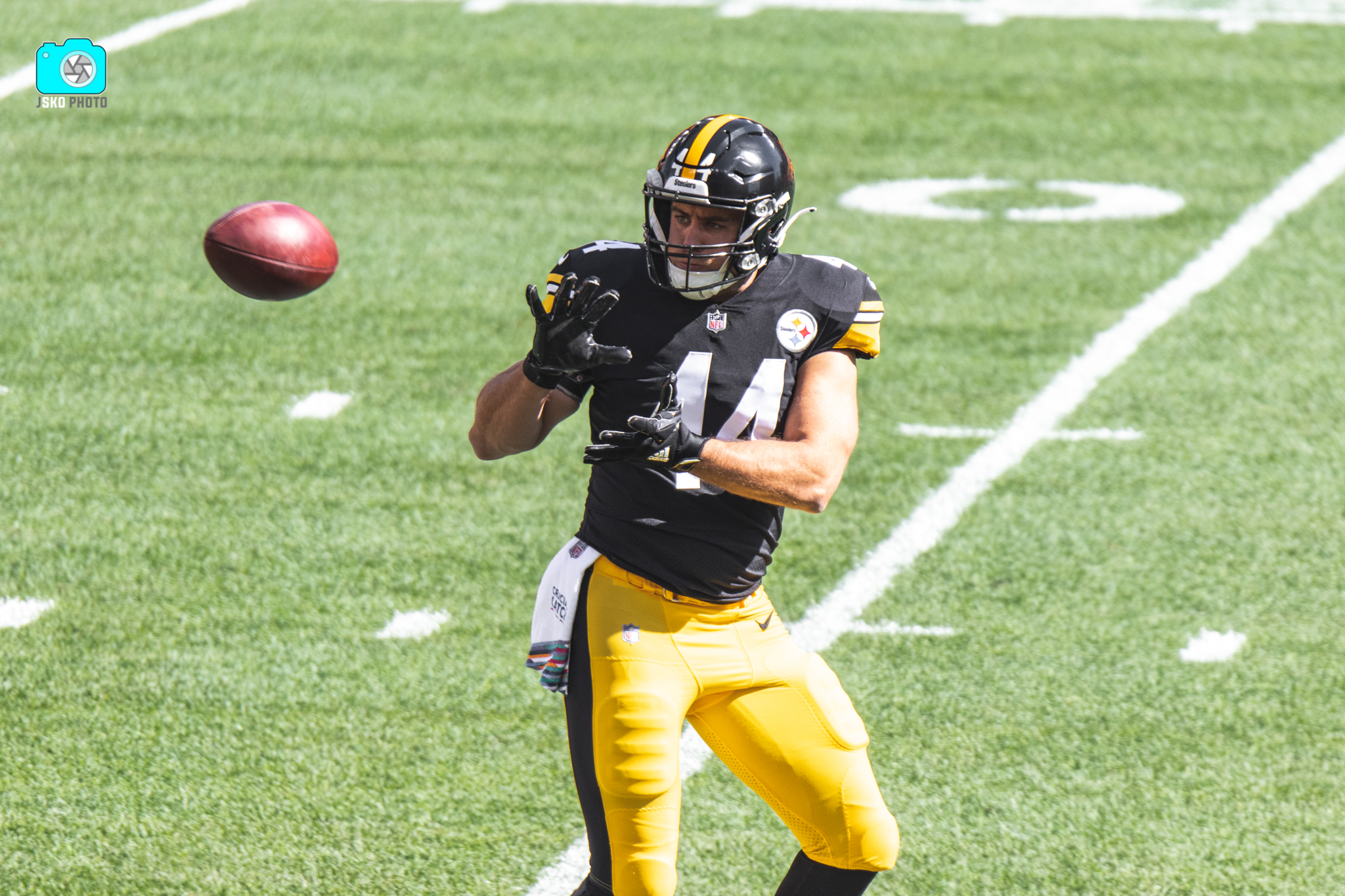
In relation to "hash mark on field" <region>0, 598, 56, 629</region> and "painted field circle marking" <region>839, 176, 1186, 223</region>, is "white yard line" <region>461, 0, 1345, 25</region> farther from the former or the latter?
"hash mark on field" <region>0, 598, 56, 629</region>

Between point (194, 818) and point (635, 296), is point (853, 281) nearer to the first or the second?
point (635, 296)

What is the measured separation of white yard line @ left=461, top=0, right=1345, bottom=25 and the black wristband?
11684 millimetres

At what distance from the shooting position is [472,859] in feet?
15.5

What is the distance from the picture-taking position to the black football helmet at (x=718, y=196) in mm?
3861

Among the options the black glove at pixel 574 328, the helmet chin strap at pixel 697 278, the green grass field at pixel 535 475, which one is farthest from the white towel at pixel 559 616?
the green grass field at pixel 535 475

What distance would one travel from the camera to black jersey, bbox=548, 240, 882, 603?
3.92m

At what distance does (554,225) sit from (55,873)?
6631 mm

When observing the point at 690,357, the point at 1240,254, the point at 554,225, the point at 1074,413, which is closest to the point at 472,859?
the point at 690,357

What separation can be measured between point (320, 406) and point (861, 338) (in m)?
4.69

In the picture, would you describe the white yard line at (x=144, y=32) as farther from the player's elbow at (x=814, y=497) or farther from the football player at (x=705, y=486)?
the player's elbow at (x=814, y=497)

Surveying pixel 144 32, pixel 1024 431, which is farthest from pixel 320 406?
pixel 144 32

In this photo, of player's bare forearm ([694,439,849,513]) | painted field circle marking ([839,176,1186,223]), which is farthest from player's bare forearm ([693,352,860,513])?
painted field circle marking ([839,176,1186,223])

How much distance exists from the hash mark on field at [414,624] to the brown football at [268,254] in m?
1.40

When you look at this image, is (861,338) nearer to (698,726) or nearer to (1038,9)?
(698,726)
